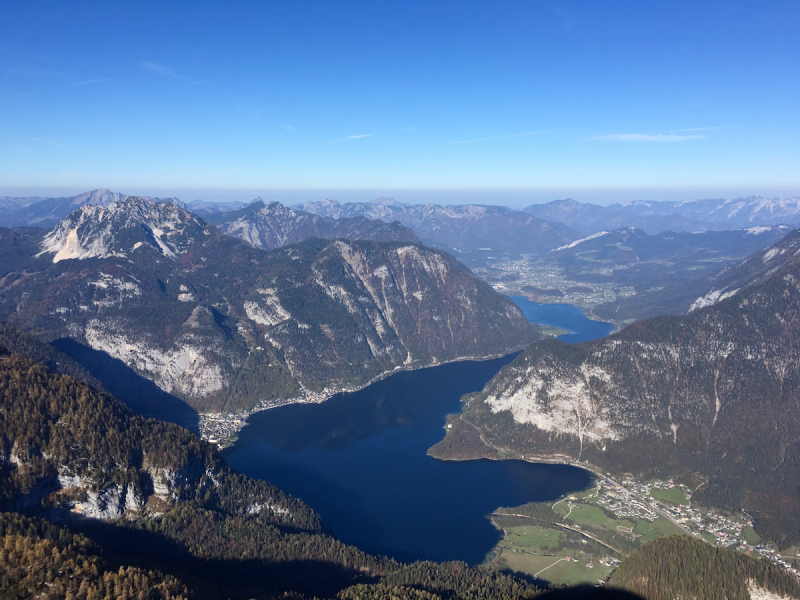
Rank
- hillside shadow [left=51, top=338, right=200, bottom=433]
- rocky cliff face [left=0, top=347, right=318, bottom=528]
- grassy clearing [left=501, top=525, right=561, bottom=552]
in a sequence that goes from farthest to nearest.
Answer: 1. hillside shadow [left=51, top=338, right=200, bottom=433]
2. grassy clearing [left=501, top=525, right=561, bottom=552]
3. rocky cliff face [left=0, top=347, right=318, bottom=528]

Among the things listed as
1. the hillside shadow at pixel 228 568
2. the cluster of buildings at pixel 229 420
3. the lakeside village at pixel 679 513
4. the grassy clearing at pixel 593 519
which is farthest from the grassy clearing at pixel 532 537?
the cluster of buildings at pixel 229 420

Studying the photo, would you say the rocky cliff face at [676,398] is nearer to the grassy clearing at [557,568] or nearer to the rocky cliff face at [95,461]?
Result: the grassy clearing at [557,568]

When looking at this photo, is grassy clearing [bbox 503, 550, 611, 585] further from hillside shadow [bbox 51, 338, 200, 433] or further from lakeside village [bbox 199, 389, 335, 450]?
hillside shadow [bbox 51, 338, 200, 433]

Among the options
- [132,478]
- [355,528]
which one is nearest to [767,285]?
[355,528]

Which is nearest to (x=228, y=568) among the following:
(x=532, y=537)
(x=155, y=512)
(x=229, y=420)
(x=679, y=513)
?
(x=155, y=512)

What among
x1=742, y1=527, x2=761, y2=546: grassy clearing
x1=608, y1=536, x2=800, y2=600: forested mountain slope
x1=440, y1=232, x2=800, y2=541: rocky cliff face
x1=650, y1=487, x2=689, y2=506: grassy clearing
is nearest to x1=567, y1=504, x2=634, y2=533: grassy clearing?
x1=650, y1=487, x2=689, y2=506: grassy clearing

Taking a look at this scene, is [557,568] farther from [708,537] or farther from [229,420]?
[229,420]
